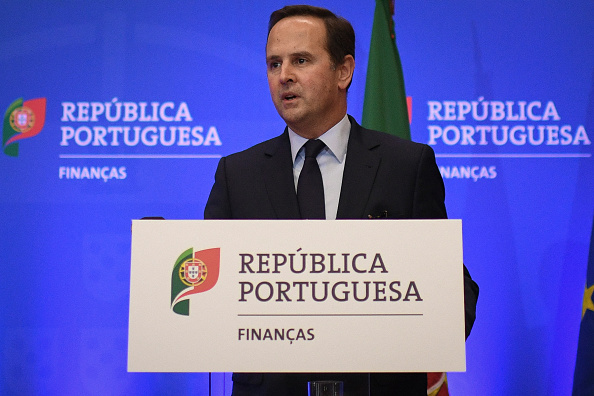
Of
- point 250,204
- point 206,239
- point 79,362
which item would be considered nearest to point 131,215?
point 79,362

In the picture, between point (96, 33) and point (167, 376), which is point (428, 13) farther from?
point (167, 376)

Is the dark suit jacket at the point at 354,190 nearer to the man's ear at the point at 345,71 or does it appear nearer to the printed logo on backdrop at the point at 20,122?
the man's ear at the point at 345,71

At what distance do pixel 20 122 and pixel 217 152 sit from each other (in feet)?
4.09

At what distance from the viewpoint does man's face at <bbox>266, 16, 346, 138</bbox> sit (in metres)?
1.83

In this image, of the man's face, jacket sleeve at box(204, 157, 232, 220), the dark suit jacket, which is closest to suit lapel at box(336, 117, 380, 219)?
the dark suit jacket

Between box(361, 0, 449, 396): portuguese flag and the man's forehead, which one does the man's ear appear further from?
box(361, 0, 449, 396): portuguese flag

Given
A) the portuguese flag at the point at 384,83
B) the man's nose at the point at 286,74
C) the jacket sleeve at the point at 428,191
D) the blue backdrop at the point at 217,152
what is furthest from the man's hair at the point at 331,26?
the blue backdrop at the point at 217,152

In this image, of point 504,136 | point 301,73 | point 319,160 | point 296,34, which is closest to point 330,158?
point 319,160

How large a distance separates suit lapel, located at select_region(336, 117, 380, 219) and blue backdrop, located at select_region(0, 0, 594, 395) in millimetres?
1964

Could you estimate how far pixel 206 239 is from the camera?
121 centimetres

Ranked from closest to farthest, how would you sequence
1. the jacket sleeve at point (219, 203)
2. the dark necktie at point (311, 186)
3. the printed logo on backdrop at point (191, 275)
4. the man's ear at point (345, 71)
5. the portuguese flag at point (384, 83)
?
the printed logo on backdrop at point (191, 275) < the dark necktie at point (311, 186) < the jacket sleeve at point (219, 203) < the man's ear at point (345, 71) < the portuguese flag at point (384, 83)

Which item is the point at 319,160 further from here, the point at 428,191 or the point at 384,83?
the point at 384,83

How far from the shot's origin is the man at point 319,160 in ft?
5.76

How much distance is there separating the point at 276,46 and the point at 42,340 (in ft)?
9.05
